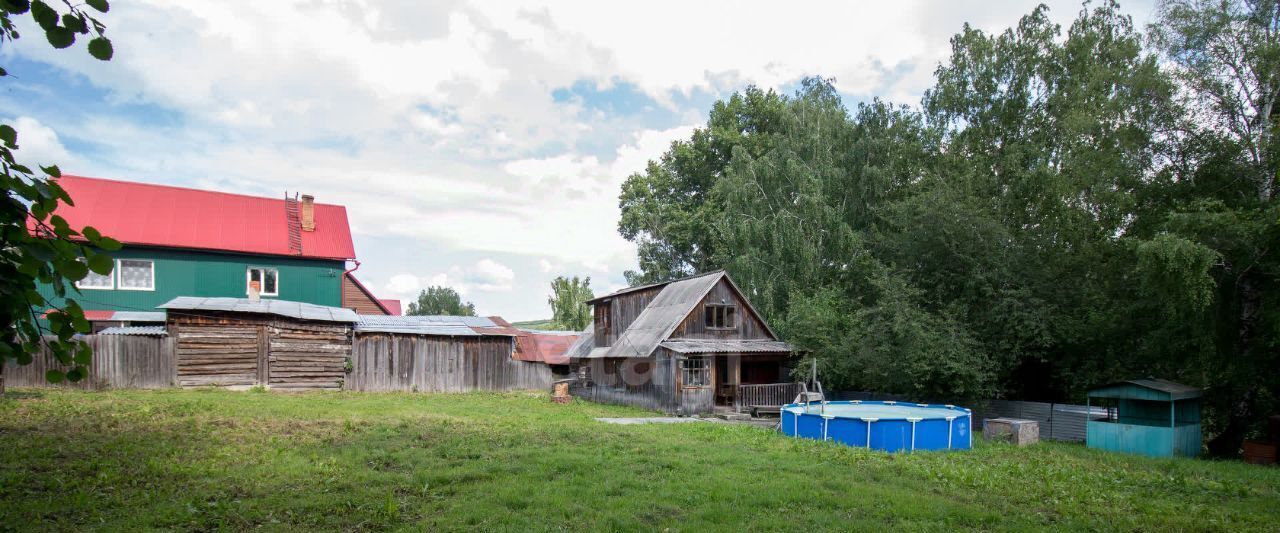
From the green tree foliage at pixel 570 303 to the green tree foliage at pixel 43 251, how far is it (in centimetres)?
4365

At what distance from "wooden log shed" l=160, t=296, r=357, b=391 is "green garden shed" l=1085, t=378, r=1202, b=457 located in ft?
73.5

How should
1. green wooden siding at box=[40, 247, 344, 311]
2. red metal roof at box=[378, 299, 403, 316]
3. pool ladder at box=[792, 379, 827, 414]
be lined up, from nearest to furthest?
pool ladder at box=[792, 379, 827, 414], green wooden siding at box=[40, 247, 344, 311], red metal roof at box=[378, 299, 403, 316]

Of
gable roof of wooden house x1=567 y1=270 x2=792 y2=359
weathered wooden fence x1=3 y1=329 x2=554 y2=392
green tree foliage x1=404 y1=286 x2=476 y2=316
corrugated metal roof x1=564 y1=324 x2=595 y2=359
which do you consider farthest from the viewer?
green tree foliage x1=404 y1=286 x2=476 y2=316

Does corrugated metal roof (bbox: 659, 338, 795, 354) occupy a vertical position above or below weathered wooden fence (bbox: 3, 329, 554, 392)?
above

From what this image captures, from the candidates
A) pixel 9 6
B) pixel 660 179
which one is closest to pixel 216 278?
pixel 660 179

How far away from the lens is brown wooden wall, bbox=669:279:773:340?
77.7ft

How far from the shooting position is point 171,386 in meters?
22.1

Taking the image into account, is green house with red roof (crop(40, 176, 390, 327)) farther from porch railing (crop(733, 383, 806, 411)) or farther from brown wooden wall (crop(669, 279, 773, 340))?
porch railing (crop(733, 383, 806, 411))

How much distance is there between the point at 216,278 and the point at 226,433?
18496mm

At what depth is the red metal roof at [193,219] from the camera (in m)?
27.7

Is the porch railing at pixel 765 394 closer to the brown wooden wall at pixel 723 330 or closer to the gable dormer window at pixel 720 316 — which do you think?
the brown wooden wall at pixel 723 330

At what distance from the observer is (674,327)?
23203 millimetres

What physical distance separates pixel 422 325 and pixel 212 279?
29.1 ft

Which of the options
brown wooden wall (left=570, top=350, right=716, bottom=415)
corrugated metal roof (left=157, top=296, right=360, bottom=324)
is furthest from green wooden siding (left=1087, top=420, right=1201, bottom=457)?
corrugated metal roof (left=157, top=296, right=360, bottom=324)
